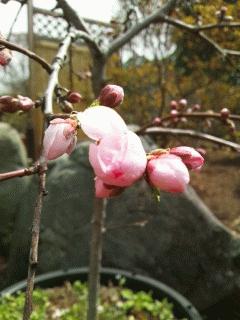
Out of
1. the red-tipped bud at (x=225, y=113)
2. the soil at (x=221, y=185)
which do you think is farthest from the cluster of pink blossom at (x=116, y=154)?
the soil at (x=221, y=185)

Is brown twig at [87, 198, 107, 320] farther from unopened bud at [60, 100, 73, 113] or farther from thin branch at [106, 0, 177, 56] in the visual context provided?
unopened bud at [60, 100, 73, 113]

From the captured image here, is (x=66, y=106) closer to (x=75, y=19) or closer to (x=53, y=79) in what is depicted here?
(x=53, y=79)

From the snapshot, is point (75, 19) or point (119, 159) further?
point (75, 19)

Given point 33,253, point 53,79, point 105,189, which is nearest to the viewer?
point 33,253

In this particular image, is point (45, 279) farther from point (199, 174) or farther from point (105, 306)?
point (199, 174)

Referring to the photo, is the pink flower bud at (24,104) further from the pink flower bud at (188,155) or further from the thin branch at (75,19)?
the thin branch at (75,19)

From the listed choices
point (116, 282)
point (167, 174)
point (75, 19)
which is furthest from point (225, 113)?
point (116, 282)

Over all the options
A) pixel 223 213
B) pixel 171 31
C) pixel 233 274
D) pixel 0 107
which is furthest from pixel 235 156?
pixel 0 107

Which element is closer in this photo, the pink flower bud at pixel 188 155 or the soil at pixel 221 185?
the pink flower bud at pixel 188 155
